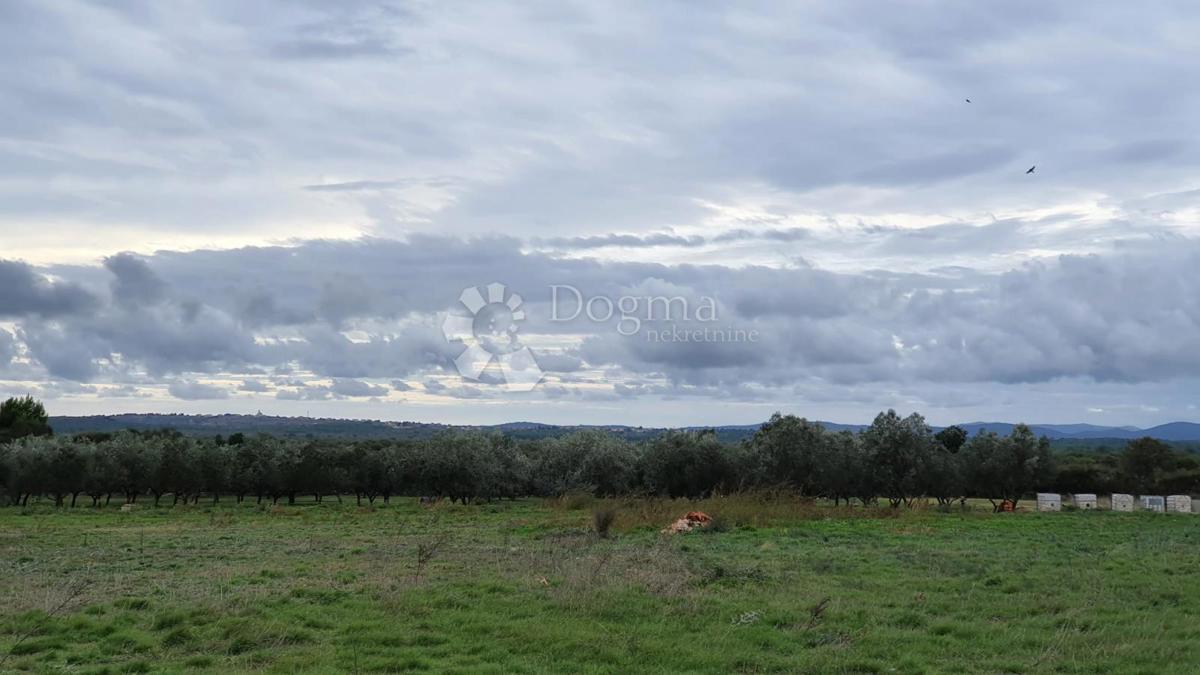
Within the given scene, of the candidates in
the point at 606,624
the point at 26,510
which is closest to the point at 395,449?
the point at 26,510

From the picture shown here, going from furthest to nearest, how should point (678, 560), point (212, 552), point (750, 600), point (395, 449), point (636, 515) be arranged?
point (395, 449) < point (636, 515) < point (212, 552) < point (678, 560) < point (750, 600)

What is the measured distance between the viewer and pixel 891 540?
29.0 meters

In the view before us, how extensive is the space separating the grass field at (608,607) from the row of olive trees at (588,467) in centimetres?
4524

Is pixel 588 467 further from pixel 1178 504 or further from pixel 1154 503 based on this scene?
pixel 1178 504

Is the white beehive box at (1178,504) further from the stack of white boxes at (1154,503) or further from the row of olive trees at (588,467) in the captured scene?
the row of olive trees at (588,467)

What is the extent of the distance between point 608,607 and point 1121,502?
206 feet

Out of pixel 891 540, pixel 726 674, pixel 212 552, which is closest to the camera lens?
pixel 726 674

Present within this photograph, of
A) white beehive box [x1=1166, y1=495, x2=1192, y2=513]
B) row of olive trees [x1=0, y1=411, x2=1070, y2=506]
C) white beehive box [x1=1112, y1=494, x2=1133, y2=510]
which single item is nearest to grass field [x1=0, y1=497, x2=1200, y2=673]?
white beehive box [x1=1166, y1=495, x2=1192, y2=513]

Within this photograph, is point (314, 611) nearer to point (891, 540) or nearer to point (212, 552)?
point (212, 552)

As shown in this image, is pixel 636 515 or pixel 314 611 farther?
pixel 636 515

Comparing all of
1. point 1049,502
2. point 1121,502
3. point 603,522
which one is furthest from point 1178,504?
point 603,522

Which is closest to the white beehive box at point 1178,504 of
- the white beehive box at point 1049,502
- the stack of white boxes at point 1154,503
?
the stack of white boxes at point 1154,503

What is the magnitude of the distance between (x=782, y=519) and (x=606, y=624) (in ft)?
81.8

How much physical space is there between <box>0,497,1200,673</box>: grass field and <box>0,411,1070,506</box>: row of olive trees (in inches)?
1781
